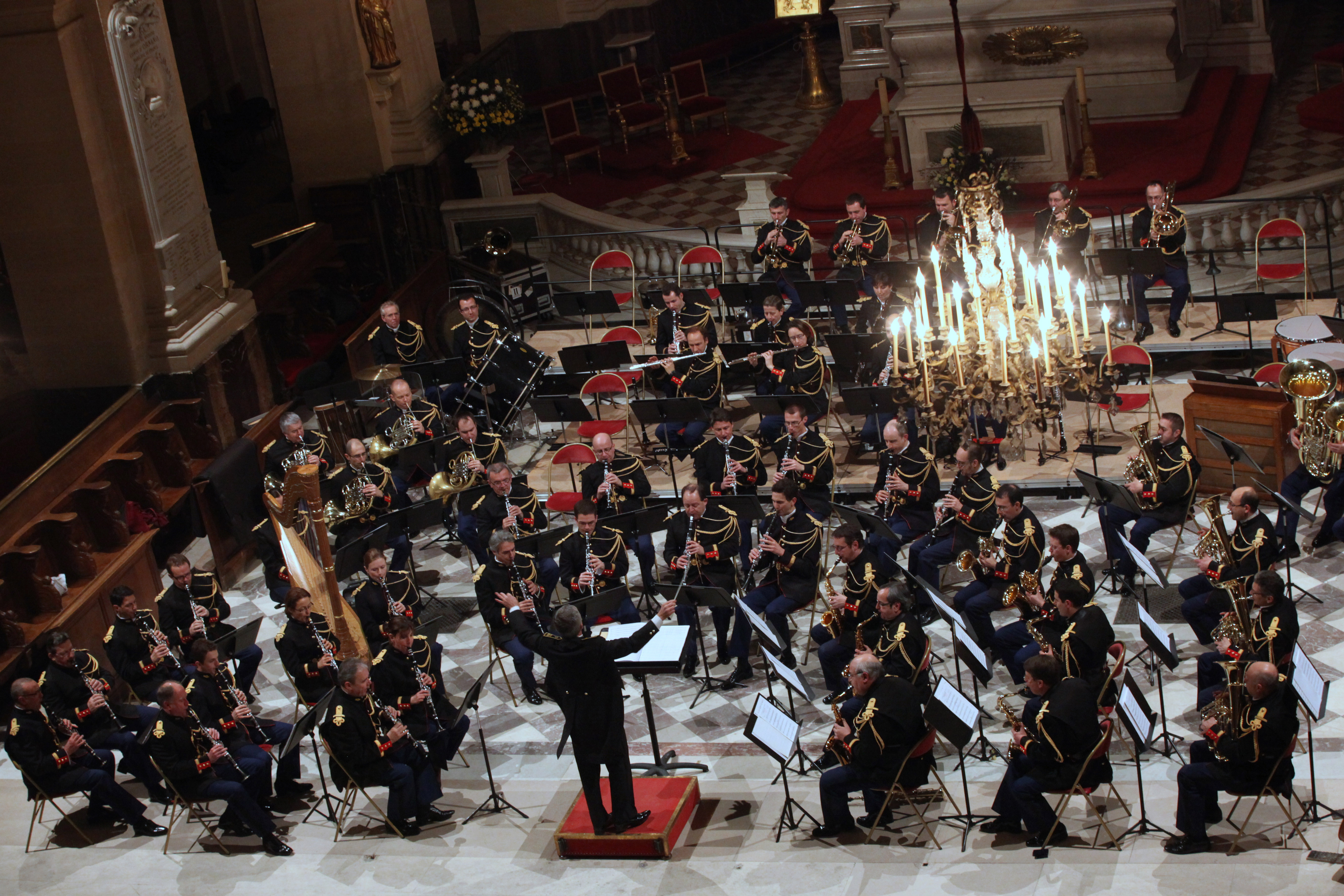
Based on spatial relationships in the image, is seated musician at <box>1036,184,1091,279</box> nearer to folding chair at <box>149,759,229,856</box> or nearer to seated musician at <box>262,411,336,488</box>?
seated musician at <box>262,411,336,488</box>

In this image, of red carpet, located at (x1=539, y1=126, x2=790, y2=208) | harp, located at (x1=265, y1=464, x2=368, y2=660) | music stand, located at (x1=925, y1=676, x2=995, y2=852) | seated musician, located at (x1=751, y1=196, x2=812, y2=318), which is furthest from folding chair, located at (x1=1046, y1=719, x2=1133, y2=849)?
red carpet, located at (x1=539, y1=126, x2=790, y2=208)

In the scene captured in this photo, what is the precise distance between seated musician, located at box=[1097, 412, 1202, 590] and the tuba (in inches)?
28.2

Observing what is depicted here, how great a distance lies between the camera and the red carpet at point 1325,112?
56.7 ft

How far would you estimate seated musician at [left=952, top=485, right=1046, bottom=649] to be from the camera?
1050cm

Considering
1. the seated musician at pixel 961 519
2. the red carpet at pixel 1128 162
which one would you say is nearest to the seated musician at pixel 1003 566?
the seated musician at pixel 961 519

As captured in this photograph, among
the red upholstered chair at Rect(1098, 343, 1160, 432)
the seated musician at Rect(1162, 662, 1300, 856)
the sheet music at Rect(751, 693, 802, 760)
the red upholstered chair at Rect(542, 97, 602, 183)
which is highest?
the red upholstered chair at Rect(542, 97, 602, 183)

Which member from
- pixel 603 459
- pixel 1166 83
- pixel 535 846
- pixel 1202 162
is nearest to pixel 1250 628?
pixel 535 846

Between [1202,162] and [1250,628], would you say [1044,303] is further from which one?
[1202,162]

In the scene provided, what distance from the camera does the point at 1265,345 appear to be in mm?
13695

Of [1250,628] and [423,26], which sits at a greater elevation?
[423,26]

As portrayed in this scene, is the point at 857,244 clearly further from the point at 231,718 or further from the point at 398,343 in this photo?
the point at 231,718

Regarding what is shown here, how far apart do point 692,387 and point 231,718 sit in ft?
16.3

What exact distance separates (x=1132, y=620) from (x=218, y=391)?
25.7 ft

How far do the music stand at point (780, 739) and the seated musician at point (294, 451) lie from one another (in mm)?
5369
